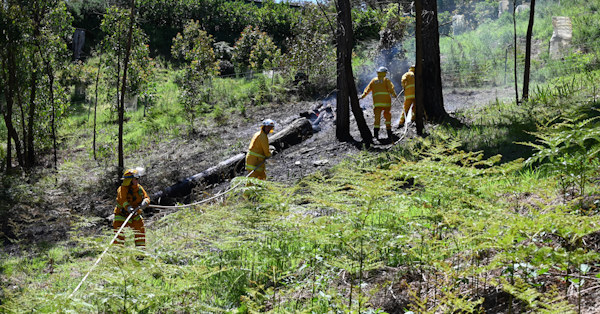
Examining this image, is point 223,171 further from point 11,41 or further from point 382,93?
point 11,41

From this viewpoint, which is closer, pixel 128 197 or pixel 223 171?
pixel 128 197

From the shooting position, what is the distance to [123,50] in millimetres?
14836

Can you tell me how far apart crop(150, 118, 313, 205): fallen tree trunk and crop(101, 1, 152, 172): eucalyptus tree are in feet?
6.58

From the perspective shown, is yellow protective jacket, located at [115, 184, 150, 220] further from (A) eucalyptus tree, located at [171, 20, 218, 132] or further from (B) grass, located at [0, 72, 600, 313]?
(A) eucalyptus tree, located at [171, 20, 218, 132]

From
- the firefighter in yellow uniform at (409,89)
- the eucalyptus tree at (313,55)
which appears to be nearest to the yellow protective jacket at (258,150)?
the firefighter in yellow uniform at (409,89)

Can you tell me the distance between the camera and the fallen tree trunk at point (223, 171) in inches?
487

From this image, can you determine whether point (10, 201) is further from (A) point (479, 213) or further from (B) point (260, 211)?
(A) point (479, 213)

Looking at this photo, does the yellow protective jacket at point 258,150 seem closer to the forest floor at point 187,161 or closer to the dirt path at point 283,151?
the dirt path at point 283,151

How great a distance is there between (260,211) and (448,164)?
201 cm

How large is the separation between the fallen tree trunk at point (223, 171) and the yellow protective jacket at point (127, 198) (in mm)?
3783

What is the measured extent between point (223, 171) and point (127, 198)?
202 inches

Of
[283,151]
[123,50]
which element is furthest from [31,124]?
[283,151]

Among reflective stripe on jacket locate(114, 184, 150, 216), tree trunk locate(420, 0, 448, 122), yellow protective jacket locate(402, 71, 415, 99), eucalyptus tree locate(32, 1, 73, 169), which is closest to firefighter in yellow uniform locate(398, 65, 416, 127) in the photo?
yellow protective jacket locate(402, 71, 415, 99)

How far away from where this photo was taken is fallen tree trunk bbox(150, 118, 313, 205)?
1238 centimetres
